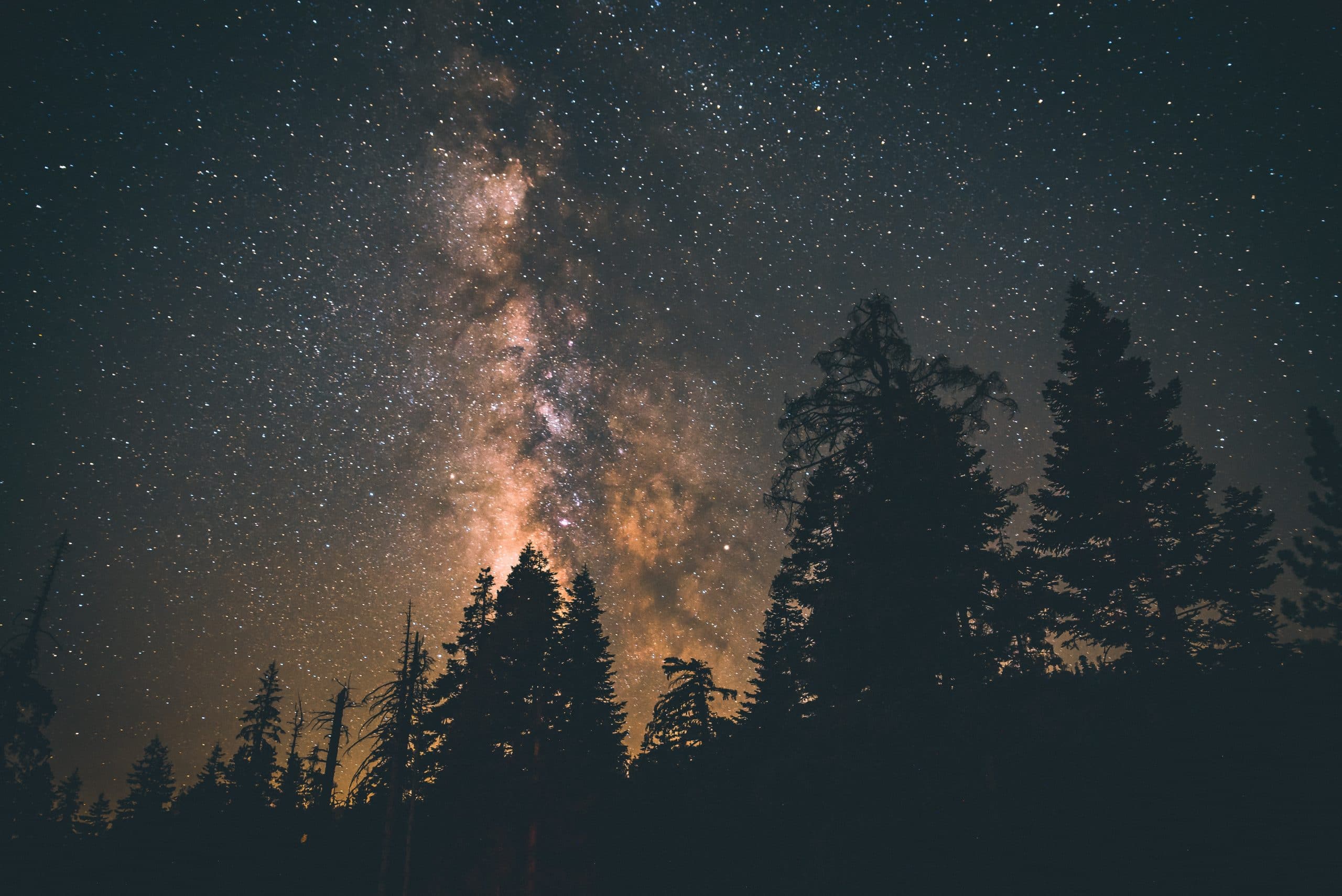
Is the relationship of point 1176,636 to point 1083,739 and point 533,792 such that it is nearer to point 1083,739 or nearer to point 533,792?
point 1083,739

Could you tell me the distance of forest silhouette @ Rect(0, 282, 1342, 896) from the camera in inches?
362

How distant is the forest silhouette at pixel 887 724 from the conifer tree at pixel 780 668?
0.17 metres

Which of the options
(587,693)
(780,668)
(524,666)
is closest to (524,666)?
(524,666)

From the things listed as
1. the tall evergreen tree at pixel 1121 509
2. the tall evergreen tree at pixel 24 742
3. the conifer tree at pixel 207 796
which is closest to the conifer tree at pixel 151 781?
the conifer tree at pixel 207 796

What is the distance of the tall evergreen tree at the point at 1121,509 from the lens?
1434 cm

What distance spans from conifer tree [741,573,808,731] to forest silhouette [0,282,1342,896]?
0.17 m

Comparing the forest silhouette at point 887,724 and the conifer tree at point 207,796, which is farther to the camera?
the conifer tree at point 207,796

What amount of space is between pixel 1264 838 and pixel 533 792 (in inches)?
748

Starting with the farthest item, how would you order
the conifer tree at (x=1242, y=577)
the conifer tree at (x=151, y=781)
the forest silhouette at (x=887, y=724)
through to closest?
the conifer tree at (x=151, y=781), the conifer tree at (x=1242, y=577), the forest silhouette at (x=887, y=724)

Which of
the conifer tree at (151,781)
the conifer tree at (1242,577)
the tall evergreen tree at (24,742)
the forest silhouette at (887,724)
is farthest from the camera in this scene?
the conifer tree at (151,781)

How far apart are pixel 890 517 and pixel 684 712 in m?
17.6

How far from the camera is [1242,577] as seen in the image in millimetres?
14352

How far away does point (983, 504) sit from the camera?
11.8m

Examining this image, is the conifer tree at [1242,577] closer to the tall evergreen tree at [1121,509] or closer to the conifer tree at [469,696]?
the tall evergreen tree at [1121,509]
